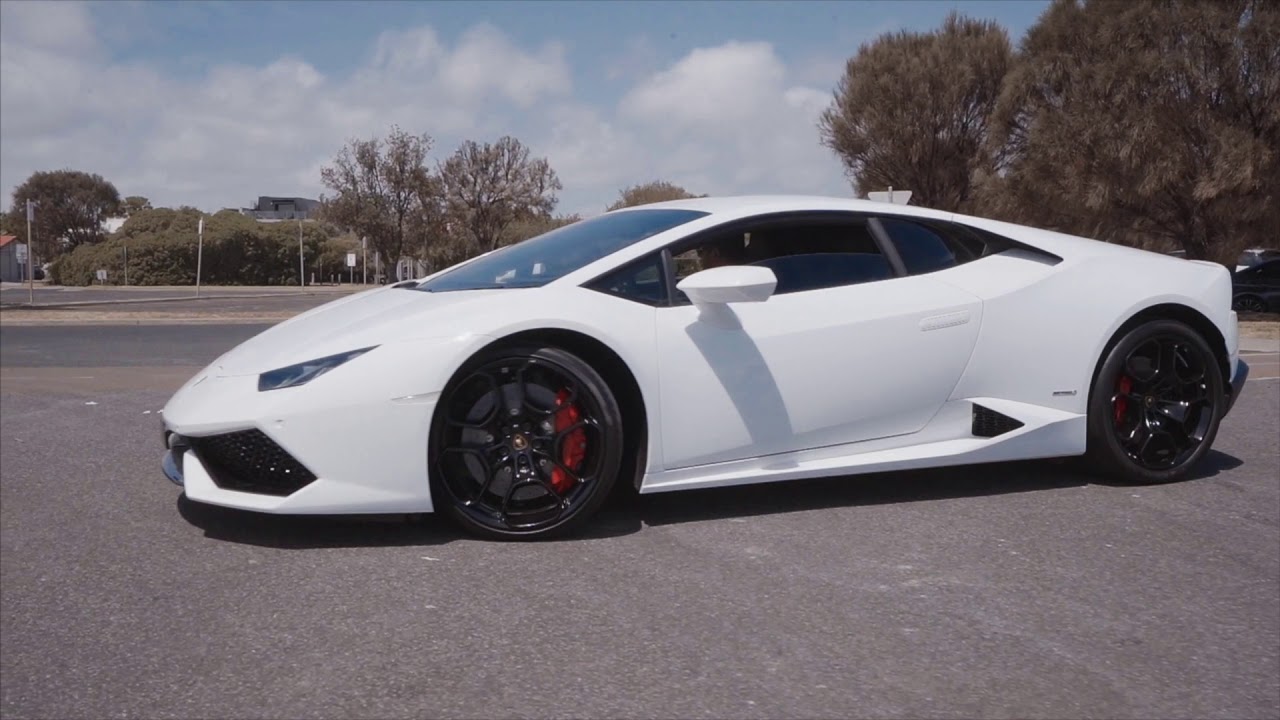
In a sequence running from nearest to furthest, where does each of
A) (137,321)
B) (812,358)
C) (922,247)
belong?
1. (812,358)
2. (922,247)
3. (137,321)

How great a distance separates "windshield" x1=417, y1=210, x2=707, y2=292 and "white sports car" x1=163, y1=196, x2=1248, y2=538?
17 millimetres

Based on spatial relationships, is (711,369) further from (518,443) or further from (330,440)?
(330,440)

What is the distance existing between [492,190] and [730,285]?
30490 millimetres

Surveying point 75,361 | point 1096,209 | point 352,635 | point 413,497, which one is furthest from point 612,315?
point 1096,209

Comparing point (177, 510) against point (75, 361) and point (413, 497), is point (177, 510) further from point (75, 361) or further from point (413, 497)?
point (75, 361)

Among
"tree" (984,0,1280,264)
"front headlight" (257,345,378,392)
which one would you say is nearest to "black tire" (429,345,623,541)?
"front headlight" (257,345,378,392)

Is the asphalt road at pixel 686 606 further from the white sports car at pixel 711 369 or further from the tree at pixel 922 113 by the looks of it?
the tree at pixel 922 113

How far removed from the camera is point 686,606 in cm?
321

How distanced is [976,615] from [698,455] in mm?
1182

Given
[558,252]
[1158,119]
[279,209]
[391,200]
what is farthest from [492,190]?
[279,209]

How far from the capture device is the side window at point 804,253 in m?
4.30

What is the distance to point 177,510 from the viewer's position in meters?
4.41

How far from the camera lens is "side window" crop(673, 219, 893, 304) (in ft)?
14.1

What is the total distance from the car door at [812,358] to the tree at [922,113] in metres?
26.6
